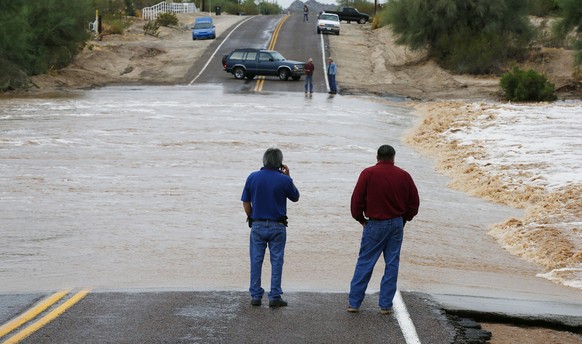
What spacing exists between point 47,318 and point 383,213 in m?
3.42

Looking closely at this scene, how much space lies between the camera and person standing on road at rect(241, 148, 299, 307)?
401 inches

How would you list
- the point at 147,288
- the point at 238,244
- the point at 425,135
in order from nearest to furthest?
the point at 147,288 < the point at 238,244 < the point at 425,135

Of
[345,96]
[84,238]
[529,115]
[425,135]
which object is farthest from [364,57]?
[84,238]

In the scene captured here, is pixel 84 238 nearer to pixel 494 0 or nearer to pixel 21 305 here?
pixel 21 305

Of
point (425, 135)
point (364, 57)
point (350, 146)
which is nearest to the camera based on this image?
point (350, 146)

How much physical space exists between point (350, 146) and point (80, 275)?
18.8 m

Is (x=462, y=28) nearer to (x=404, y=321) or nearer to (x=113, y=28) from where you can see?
(x=113, y=28)

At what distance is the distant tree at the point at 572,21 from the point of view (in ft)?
176

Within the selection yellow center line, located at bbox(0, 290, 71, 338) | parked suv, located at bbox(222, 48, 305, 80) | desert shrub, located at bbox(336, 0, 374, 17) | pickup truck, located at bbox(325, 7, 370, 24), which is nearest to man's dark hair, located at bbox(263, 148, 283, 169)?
yellow center line, located at bbox(0, 290, 71, 338)

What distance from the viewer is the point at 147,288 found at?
11.5m

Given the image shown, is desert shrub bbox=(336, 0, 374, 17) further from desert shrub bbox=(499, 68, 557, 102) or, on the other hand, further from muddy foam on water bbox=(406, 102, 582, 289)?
muddy foam on water bbox=(406, 102, 582, 289)

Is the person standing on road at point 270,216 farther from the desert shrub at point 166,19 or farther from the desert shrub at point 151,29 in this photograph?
the desert shrub at point 166,19

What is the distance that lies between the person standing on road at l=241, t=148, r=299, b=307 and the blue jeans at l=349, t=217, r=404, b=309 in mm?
790

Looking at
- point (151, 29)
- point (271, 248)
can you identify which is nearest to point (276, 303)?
point (271, 248)
